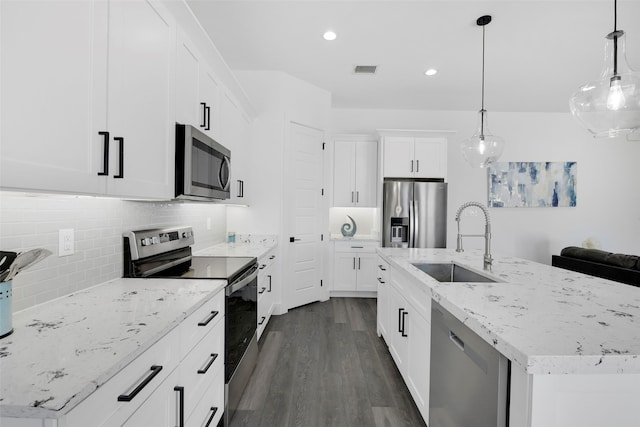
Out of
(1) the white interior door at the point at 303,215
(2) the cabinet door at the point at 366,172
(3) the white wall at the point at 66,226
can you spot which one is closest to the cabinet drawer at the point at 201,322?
(3) the white wall at the point at 66,226

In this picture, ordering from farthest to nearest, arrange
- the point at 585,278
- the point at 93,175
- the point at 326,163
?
the point at 326,163, the point at 585,278, the point at 93,175

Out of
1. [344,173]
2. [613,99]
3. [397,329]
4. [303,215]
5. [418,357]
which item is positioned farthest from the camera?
[344,173]

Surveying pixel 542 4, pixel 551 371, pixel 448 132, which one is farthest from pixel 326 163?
pixel 551 371

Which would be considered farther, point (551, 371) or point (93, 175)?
point (93, 175)

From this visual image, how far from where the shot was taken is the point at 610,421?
0.89 m

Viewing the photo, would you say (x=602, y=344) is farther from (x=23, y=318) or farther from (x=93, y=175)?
(x=23, y=318)

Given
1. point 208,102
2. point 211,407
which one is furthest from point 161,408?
point 208,102

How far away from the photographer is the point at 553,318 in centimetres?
112

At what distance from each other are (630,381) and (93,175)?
5.87 ft

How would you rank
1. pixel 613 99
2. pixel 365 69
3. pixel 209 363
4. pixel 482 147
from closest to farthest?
pixel 209 363, pixel 613 99, pixel 482 147, pixel 365 69

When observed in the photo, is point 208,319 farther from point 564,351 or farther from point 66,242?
point 564,351

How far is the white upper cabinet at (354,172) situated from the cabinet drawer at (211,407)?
3428 millimetres

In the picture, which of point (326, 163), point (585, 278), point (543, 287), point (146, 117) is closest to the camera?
point (146, 117)

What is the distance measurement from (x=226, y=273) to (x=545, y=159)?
19.1ft
